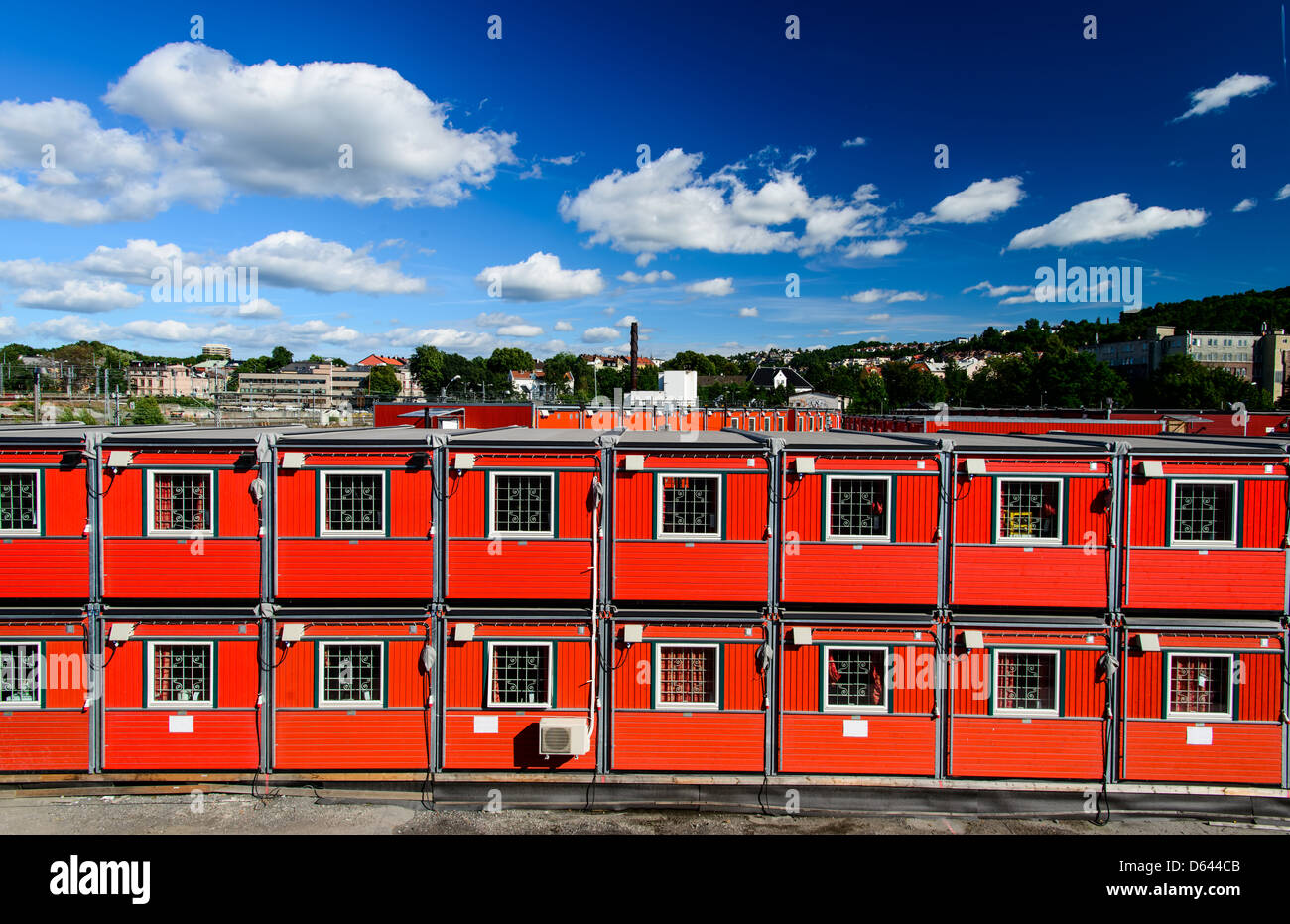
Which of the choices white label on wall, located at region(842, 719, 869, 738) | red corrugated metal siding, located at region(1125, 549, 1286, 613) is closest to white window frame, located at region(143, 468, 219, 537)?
white label on wall, located at region(842, 719, 869, 738)

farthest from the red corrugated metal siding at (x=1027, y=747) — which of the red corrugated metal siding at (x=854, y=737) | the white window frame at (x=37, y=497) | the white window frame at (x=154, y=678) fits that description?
the white window frame at (x=37, y=497)

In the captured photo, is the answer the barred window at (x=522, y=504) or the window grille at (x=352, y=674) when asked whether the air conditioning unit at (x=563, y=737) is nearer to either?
the window grille at (x=352, y=674)

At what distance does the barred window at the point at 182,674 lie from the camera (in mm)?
12344

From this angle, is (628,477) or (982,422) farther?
(982,422)

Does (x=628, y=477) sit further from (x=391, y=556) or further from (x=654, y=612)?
(x=391, y=556)

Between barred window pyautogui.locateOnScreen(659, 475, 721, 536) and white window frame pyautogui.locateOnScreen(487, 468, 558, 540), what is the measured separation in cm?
201

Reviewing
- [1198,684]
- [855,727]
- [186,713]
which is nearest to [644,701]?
[855,727]

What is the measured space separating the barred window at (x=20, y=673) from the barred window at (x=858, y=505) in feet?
48.4

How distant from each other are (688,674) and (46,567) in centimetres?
1182

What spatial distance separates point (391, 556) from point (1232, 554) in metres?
15.2

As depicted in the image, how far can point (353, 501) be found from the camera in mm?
12297
